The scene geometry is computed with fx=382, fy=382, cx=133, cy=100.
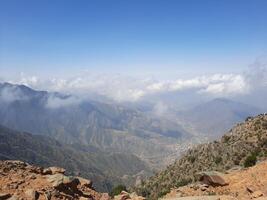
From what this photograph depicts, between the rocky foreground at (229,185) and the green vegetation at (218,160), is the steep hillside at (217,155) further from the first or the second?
the rocky foreground at (229,185)

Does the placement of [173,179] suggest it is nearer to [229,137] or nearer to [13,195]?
[229,137]

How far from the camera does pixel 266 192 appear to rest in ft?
120

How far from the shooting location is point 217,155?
150 metres

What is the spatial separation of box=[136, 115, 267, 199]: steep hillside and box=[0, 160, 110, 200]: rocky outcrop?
8667 centimetres

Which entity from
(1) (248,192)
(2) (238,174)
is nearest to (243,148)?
(2) (238,174)

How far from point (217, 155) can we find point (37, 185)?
124792mm

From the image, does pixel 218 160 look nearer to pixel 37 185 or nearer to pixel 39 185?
pixel 39 185

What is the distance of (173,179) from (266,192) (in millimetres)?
123555

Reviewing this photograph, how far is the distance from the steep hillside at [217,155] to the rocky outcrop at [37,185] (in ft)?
284

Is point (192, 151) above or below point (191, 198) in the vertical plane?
above

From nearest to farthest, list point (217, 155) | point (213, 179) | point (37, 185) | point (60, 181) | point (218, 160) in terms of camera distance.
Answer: point (37, 185) → point (60, 181) → point (213, 179) → point (218, 160) → point (217, 155)

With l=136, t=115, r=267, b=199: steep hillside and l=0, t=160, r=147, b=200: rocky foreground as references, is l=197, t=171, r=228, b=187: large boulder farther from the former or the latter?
l=136, t=115, r=267, b=199: steep hillside

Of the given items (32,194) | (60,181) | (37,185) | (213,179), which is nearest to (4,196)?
(32,194)

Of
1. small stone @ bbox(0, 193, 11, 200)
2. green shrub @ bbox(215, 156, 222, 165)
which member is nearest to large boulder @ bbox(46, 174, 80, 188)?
small stone @ bbox(0, 193, 11, 200)
